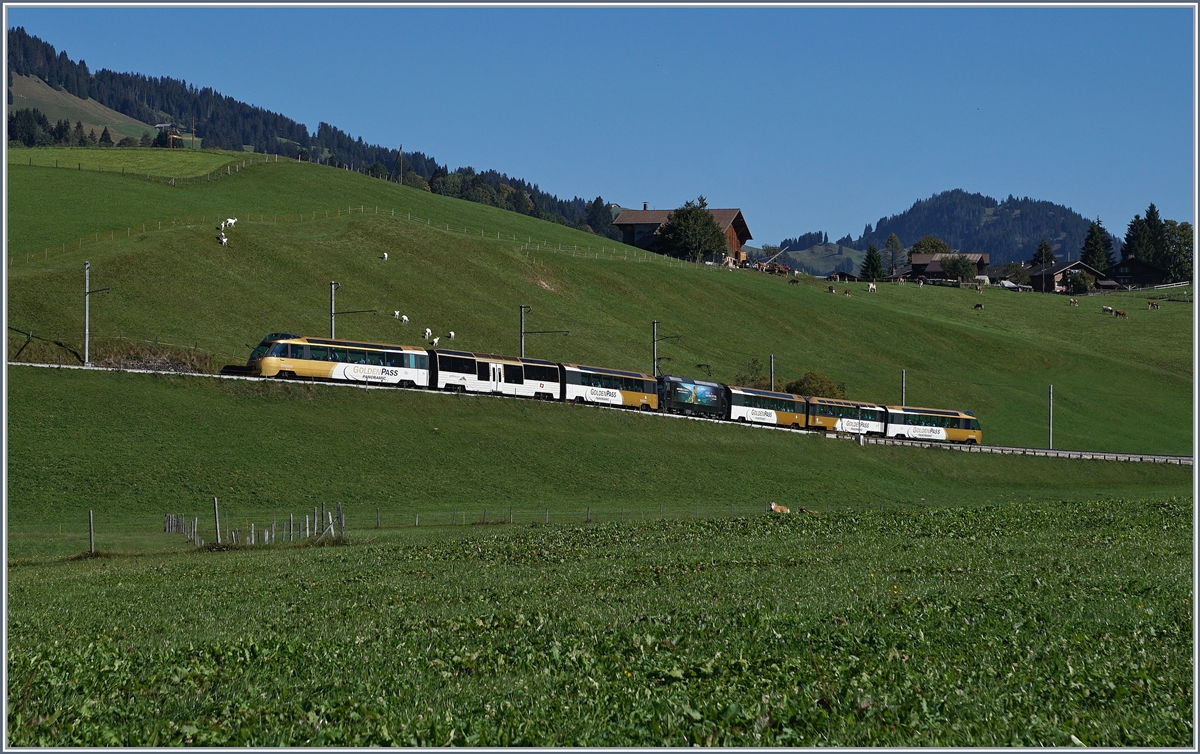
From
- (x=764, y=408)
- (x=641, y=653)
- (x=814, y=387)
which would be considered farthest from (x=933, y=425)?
(x=641, y=653)

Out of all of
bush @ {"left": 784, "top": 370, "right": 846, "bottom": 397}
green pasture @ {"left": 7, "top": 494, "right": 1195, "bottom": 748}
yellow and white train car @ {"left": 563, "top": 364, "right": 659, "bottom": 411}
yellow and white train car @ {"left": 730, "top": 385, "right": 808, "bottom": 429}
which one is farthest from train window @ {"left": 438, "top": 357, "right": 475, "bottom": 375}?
green pasture @ {"left": 7, "top": 494, "right": 1195, "bottom": 748}

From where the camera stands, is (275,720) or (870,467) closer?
(275,720)

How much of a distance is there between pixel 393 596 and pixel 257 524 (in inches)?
1249

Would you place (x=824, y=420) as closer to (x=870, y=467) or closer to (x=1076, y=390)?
(x=870, y=467)

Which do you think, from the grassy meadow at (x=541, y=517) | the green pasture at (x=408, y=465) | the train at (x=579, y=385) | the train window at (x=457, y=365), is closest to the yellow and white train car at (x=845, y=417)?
the train at (x=579, y=385)

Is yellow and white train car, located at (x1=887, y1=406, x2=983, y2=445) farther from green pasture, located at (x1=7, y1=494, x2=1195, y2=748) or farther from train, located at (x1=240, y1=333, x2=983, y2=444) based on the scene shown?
green pasture, located at (x1=7, y1=494, x2=1195, y2=748)

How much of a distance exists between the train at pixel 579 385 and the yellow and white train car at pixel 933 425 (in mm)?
103

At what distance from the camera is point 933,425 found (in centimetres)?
10694

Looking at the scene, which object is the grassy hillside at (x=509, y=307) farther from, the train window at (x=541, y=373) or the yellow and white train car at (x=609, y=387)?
the train window at (x=541, y=373)

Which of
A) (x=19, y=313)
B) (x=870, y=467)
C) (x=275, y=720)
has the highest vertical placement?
(x=19, y=313)

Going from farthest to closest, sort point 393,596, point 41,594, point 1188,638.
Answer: point 41,594 → point 393,596 → point 1188,638

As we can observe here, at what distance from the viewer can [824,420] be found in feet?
333

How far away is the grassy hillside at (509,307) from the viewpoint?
336 ft

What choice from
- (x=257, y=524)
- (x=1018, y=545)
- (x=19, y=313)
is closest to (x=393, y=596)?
(x=1018, y=545)
